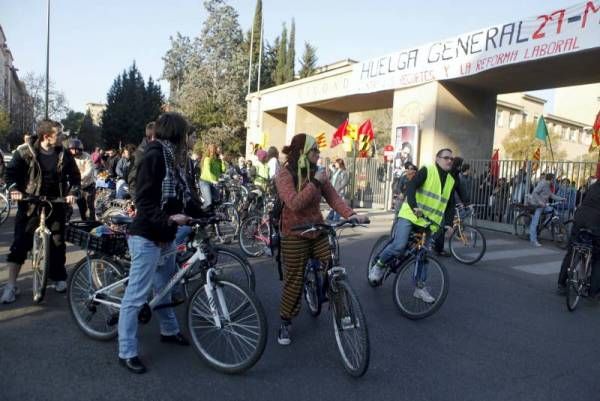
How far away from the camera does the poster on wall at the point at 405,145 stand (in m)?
17.5

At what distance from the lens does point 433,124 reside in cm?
1716

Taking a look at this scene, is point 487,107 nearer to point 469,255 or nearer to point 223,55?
point 469,255

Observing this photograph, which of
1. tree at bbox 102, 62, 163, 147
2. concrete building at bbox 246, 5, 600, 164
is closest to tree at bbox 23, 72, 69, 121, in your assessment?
tree at bbox 102, 62, 163, 147

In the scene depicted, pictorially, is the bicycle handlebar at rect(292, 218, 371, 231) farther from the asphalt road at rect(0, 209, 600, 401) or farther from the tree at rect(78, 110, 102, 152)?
the tree at rect(78, 110, 102, 152)

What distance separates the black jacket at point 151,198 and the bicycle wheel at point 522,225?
11400mm

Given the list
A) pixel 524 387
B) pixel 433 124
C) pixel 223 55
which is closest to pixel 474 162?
pixel 433 124

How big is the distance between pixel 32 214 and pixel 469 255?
719 centimetres

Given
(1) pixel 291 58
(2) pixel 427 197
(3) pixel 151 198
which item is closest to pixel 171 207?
(3) pixel 151 198

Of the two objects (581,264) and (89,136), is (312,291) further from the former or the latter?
(89,136)

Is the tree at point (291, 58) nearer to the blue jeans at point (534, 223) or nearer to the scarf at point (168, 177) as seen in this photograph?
the blue jeans at point (534, 223)

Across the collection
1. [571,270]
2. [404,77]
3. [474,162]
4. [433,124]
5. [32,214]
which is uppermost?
[404,77]

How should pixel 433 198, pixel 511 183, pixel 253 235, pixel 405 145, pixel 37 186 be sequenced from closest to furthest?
pixel 37 186, pixel 433 198, pixel 253 235, pixel 511 183, pixel 405 145

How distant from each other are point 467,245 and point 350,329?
6.07 metres

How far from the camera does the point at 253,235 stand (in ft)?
27.7
